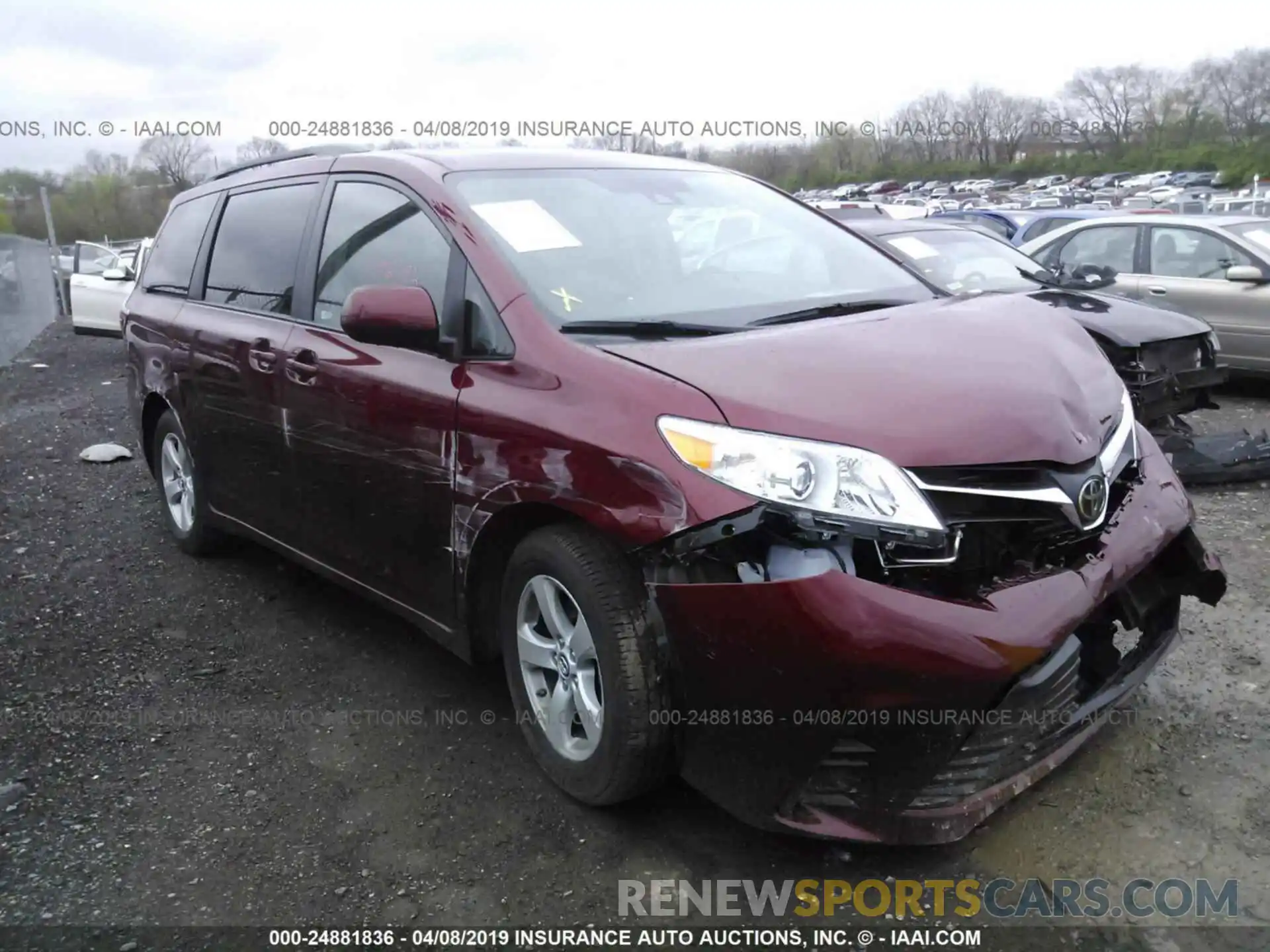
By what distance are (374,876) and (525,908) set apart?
1.40 ft

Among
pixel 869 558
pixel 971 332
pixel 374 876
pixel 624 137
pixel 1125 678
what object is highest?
pixel 624 137

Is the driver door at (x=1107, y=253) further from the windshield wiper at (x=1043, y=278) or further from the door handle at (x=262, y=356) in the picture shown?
the door handle at (x=262, y=356)

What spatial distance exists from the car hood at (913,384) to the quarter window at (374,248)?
831 millimetres

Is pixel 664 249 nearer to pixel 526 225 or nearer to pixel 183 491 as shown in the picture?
pixel 526 225

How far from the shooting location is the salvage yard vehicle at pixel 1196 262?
791 cm

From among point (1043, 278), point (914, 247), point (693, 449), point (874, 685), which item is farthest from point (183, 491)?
point (1043, 278)

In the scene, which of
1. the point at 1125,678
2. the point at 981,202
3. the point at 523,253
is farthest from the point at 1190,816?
the point at 981,202

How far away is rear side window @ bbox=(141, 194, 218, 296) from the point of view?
486cm

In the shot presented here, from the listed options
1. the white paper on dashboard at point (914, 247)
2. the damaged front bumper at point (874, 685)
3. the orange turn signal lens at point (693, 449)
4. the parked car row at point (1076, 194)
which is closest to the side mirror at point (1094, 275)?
the white paper on dashboard at point (914, 247)

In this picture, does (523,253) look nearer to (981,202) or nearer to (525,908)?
(525,908)

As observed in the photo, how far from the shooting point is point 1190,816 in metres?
2.74

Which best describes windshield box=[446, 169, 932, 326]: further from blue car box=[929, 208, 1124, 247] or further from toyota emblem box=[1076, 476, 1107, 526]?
blue car box=[929, 208, 1124, 247]

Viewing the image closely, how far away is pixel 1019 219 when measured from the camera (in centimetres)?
1659

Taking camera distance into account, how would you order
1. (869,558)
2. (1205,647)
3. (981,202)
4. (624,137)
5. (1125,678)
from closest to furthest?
(869,558) < (1125,678) < (1205,647) < (624,137) < (981,202)
